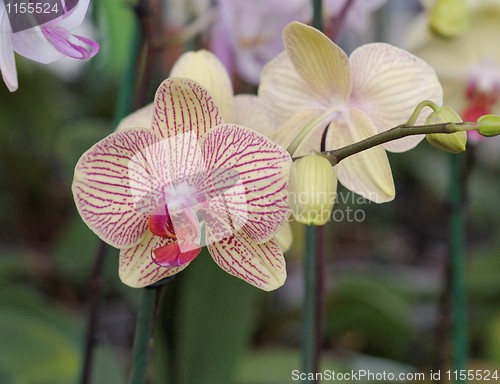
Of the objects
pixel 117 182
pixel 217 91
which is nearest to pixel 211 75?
pixel 217 91

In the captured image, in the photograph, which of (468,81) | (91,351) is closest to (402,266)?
(468,81)

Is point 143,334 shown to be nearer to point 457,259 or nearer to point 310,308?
point 310,308

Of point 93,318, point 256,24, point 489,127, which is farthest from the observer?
point 256,24

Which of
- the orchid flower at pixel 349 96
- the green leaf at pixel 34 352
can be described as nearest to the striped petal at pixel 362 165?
the orchid flower at pixel 349 96

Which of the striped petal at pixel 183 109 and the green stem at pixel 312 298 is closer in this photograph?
the striped petal at pixel 183 109

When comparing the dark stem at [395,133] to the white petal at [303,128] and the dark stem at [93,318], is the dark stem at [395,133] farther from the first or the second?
the dark stem at [93,318]

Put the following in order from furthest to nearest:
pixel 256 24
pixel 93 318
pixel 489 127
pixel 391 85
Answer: pixel 256 24 < pixel 93 318 < pixel 391 85 < pixel 489 127

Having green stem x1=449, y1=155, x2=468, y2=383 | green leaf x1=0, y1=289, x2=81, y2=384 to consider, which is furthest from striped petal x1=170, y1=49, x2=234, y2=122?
green leaf x1=0, y1=289, x2=81, y2=384
